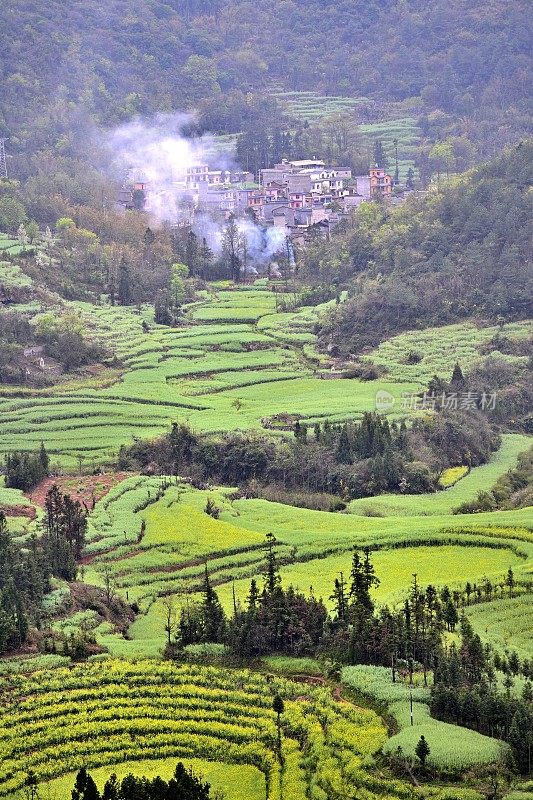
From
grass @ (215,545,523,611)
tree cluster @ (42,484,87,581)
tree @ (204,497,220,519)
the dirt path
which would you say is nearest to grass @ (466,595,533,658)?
grass @ (215,545,523,611)

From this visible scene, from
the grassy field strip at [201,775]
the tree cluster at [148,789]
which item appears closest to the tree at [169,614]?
the grassy field strip at [201,775]

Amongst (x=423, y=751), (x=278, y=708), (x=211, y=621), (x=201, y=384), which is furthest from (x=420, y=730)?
(x=201, y=384)

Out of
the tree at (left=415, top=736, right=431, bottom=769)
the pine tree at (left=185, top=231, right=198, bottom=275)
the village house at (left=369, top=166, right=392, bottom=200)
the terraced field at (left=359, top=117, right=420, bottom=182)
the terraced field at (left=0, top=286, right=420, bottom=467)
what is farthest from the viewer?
the terraced field at (left=359, top=117, right=420, bottom=182)

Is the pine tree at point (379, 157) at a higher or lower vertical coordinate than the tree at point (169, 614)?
higher

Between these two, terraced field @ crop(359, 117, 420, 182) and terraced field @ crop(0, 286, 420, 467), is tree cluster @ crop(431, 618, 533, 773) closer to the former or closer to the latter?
terraced field @ crop(0, 286, 420, 467)

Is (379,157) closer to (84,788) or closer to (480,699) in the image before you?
(480,699)

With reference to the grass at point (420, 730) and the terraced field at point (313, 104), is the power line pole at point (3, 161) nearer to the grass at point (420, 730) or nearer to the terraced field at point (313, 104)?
the terraced field at point (313, 104)
